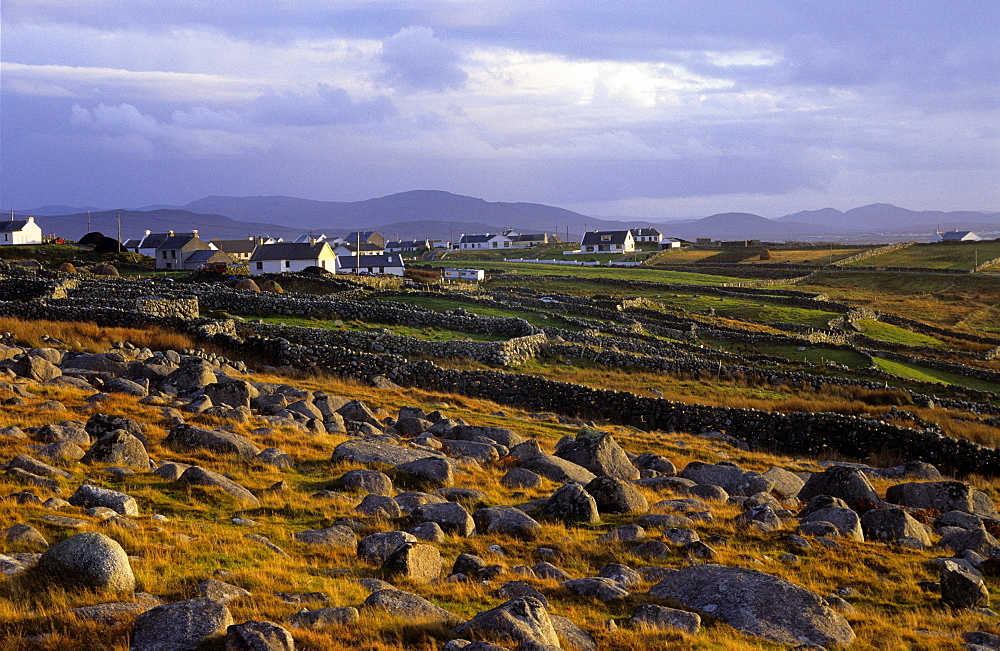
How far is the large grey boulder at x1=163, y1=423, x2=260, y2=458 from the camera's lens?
617 inches

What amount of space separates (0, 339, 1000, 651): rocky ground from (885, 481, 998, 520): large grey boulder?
0.16ft

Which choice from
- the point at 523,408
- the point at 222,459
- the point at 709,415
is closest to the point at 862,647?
the point at 222,459

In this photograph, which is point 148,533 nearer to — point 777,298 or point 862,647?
point 862,647

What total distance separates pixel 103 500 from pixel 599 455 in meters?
11.3

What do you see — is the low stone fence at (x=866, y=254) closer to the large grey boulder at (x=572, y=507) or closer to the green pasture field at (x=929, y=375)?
the green pasture field at (x=929, y=375)

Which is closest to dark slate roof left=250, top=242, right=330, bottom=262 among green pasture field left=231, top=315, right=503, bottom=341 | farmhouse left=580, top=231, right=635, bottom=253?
green pasture field left=231, top=315, right=503, bottom=341

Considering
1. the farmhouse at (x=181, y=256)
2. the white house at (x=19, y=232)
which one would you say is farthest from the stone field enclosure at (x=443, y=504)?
the white house at (x=19, y=232)

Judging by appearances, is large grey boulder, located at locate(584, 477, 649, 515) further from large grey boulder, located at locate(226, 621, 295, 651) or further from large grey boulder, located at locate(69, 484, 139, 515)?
large grey boulder, located at locate(226, 621, 295, 651)

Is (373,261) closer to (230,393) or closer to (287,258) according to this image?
(287,258)

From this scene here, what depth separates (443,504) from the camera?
1302 cm

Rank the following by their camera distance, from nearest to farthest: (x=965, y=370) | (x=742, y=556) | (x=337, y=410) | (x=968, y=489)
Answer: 1. (x=742, y=556)
2. (x=968, y=489)
3. (x=337, y=410)
4. (x=965, y=370)

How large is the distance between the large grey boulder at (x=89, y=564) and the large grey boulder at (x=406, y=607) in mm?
2728

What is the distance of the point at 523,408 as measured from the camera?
32062 mm

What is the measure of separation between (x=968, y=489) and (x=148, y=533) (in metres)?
17.1
